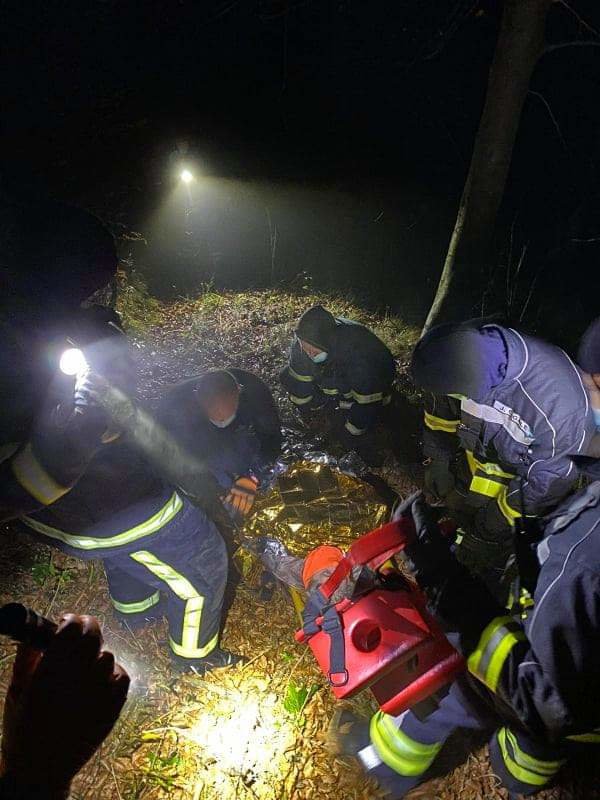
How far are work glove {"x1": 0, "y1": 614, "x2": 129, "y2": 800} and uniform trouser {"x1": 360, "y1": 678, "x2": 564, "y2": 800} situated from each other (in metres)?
1.52

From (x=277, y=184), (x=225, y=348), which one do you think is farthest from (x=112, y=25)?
(x=225, y=348)

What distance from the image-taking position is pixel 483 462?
10.4 ft

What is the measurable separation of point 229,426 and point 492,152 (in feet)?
12.3

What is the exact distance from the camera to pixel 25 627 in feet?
3.75

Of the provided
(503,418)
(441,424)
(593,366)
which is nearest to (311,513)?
(441,424)

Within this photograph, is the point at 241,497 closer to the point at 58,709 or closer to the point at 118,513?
the point at 118,513

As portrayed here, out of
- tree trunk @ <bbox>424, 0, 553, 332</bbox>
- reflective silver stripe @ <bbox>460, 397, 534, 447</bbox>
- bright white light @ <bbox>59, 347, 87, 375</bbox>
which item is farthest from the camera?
tree trunk @ <bbox>424, 0, 553, 332</bbox>

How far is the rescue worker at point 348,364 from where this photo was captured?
4152mm

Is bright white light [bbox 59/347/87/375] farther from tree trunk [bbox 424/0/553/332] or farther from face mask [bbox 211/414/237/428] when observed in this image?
tree trunk [bbox 424/0/553/332]

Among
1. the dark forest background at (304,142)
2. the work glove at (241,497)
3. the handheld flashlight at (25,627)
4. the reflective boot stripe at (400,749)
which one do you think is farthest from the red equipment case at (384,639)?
the dark forest background at (304,142)

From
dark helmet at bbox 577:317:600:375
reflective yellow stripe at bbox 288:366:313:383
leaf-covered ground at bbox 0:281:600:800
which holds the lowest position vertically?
leaf-covered ground at bbox 0:281:600:800

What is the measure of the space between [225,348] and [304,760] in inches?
191

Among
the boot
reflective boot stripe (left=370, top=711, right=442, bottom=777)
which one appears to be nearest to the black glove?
reflective boot stripe (left=370, top=711, right=442, bottom=777)

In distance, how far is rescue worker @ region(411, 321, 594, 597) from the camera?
2527mm
